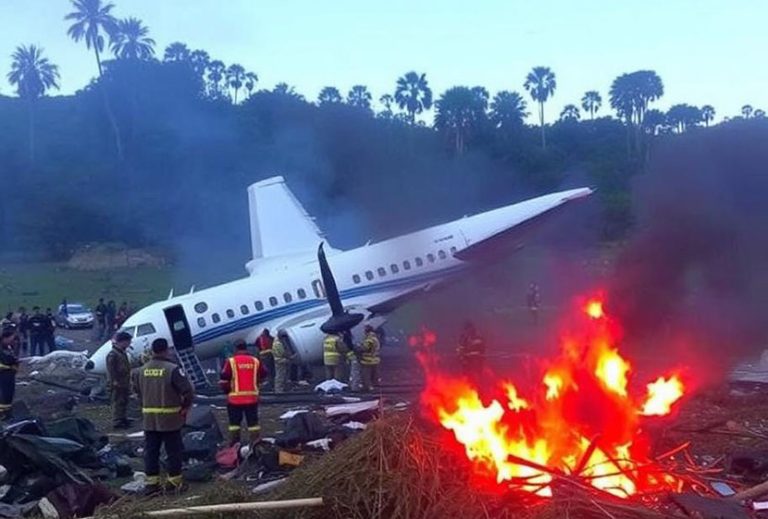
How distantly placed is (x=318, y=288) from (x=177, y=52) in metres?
40.6

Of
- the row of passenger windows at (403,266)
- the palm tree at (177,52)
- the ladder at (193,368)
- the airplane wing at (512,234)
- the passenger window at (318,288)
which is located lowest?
the ladder at (193,368)

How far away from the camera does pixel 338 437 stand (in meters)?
11.0

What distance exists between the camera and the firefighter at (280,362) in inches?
717

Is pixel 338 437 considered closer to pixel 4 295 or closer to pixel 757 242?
pixel 757 242

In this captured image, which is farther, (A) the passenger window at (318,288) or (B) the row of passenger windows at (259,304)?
(A) the passenger window at (318,288)

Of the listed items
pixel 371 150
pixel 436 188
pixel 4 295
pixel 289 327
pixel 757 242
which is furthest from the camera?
pixel 4 295

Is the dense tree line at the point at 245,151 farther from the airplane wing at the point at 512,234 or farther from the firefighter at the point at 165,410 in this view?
the firefighter at the point at 165,410

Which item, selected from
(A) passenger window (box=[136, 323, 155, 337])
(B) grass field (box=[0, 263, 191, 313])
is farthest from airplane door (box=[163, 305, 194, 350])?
(B) grass field (box=[0, 263, 191, 313])

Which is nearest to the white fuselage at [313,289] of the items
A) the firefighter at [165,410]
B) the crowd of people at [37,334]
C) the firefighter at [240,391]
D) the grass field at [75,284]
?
the crowd of people at [37,334]

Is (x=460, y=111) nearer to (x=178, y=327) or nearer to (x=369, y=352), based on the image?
(x=178, y=327)

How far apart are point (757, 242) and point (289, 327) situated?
1084 centimetres

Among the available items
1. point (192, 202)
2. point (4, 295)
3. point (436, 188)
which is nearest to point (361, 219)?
point (436, 188)

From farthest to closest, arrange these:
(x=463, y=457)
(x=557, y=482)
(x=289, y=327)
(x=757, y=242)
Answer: (x=289, y=327) < (x=757, y=242) < (x=463, y=457) < (x=557, y=482)

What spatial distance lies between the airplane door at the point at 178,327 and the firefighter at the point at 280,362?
243 cm
